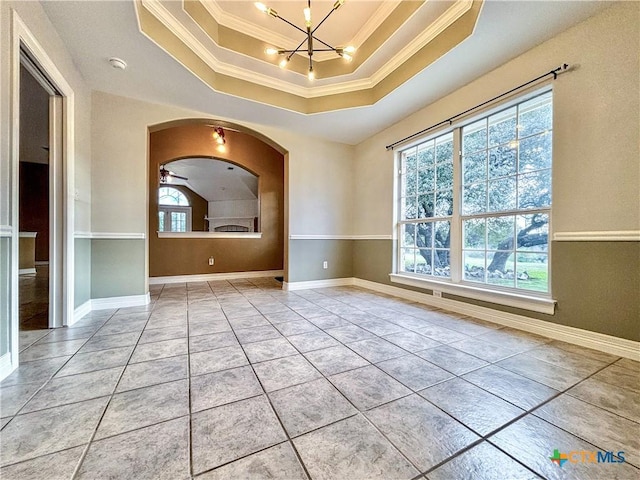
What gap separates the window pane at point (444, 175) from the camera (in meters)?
3.08

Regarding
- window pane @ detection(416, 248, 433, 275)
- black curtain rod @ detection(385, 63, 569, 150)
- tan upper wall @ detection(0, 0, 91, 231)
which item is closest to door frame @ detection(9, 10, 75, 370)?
tan upper wall @ detection(0, 0, 91, 231)

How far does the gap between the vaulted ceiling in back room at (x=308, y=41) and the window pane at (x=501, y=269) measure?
199 cm

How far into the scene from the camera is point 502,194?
8.35 ft

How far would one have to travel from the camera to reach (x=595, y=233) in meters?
1.90

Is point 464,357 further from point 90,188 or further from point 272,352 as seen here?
point 90,188

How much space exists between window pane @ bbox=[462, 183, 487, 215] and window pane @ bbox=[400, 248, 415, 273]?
0.98m

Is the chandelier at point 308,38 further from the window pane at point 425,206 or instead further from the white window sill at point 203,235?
the white window sill at point 203,235

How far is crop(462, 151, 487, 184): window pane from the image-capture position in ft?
8.93

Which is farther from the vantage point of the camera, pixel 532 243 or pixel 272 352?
pixel 532 243

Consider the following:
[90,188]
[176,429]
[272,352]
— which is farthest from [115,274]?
[176,429]

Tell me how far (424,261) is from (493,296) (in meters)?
1.02

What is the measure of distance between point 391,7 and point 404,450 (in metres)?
3.35

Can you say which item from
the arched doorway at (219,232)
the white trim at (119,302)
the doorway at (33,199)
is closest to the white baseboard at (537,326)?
the arched doorway at (219,232)

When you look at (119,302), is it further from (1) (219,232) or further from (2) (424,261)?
(2) (424,261)
